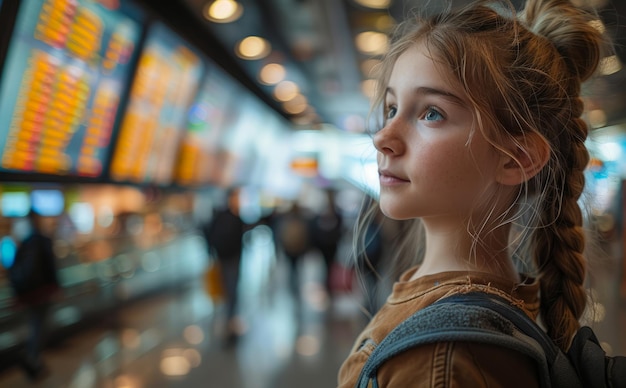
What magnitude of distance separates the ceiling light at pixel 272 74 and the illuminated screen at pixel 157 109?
201 cm

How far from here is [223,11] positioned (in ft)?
17.1

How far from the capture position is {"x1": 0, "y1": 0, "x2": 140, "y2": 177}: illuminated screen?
10.2 ft

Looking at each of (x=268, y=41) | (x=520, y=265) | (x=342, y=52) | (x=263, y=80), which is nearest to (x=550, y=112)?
(x=520, y=265)

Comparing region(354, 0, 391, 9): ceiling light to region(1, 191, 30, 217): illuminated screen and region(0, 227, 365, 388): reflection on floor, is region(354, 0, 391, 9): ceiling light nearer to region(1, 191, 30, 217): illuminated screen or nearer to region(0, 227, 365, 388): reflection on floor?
region(0, 227, 365, 388): reflection on floor

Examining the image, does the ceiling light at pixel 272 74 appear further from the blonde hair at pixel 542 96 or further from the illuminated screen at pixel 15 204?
the blonde hair at pixel 542 96

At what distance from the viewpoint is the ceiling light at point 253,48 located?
6.48 m

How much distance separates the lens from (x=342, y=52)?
740 cm

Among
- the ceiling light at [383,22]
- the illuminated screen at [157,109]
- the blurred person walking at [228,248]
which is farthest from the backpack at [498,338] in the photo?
the ceiling light at [383,22]

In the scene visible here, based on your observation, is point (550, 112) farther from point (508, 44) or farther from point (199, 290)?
point (199, 290)

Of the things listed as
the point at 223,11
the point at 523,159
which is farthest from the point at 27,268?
the point at 523,159

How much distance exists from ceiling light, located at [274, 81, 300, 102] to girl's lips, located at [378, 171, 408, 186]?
8.35 m

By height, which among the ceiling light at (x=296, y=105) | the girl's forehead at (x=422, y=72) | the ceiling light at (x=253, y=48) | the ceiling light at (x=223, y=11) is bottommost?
the girl's forehead at (x=422, y=72)

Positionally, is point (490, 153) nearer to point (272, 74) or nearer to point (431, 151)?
point (431, 151)

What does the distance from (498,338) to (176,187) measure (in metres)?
5.91
